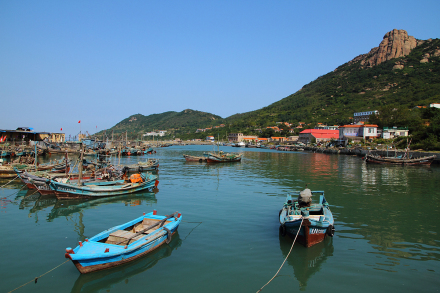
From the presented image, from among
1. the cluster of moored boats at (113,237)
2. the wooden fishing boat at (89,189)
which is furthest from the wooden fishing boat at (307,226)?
the wooden fishing boat at (89,189)

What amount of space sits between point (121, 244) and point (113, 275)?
1.13 m

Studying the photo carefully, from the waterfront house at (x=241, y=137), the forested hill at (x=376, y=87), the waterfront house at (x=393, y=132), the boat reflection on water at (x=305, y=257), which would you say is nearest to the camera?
the boat reflection on water at (x=305, y=257)

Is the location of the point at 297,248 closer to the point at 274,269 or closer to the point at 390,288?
the point at 274,269

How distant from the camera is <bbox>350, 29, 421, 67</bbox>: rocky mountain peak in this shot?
174 metres

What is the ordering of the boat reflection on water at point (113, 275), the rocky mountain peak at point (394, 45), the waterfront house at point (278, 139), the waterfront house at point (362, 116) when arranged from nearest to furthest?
the boat reflection on water at point (113, 275), the waterfront house at point (362, 116), the waterfront house at point (278, 139), the rocky mountain peak at point (394, 45)

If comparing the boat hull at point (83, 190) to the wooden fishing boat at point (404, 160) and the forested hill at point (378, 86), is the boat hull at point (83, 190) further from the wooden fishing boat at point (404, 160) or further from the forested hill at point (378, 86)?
the forested hill at point (378, 86)

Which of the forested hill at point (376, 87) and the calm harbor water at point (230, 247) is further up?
the forested hill at point (376, 87)

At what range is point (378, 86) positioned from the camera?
154m

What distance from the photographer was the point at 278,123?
545 feet

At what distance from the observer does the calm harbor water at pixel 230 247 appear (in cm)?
891

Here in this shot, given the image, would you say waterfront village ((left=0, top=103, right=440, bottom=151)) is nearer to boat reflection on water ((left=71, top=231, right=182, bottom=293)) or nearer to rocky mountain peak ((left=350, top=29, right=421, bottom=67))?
boat reflection on water ((left=71, top=231, right=182, bottom=293))

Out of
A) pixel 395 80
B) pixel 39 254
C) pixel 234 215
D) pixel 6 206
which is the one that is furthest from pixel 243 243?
pixel 395 80

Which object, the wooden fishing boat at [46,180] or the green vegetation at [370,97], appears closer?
the wooden fishing boat at [46,180]

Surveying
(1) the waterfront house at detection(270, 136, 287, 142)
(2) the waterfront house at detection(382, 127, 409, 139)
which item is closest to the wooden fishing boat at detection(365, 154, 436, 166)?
(2) the waterfront house at detection(382, 127, 409, 139)
